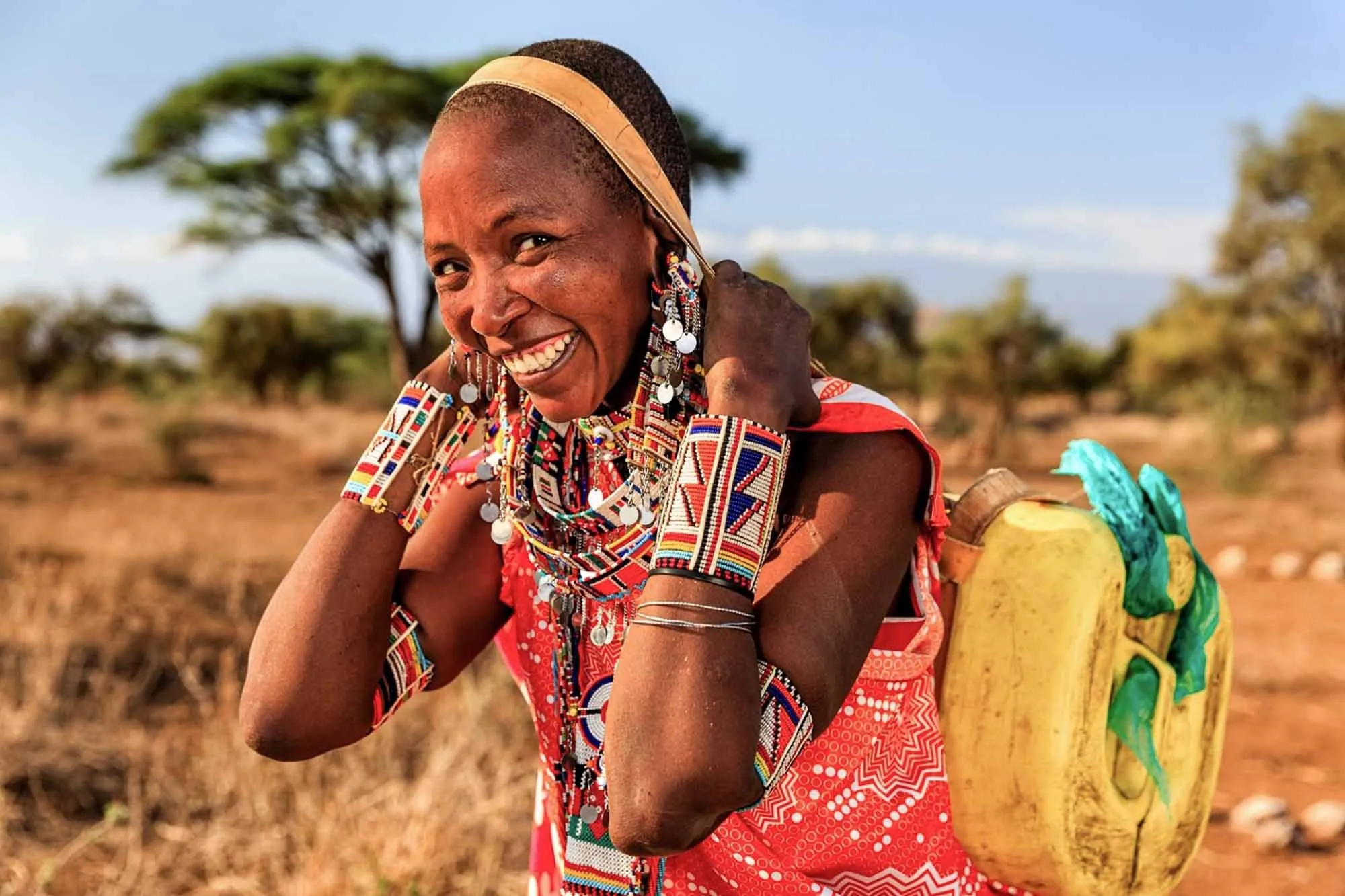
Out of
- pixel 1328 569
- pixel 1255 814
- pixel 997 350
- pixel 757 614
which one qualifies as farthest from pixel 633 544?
pixel 997 350

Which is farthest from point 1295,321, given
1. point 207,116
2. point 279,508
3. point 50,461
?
point 50,461

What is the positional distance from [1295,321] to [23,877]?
64.9 ft

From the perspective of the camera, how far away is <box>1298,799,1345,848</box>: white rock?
471 centimetres

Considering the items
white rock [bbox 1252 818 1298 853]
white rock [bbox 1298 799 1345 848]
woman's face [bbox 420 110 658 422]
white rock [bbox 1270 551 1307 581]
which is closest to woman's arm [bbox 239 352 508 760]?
woman's face [bbox 420 110 658 422]

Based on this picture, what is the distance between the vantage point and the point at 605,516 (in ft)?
5.57

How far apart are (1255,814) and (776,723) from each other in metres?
4.16

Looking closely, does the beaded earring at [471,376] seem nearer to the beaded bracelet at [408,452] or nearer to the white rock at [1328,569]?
the beaded bracelet at [408,452]

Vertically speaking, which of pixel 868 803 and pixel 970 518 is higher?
pixel 970 518

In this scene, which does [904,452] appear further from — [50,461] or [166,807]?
[50,461]

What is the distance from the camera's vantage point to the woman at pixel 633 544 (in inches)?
56.9

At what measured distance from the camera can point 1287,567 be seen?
1008 cm

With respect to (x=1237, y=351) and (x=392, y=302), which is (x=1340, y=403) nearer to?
(x=1237, y=351)

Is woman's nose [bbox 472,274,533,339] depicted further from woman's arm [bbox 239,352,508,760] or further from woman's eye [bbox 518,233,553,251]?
woman's arm [bbox 239,352,508,760]

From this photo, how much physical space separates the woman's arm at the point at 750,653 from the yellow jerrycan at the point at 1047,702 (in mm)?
263
